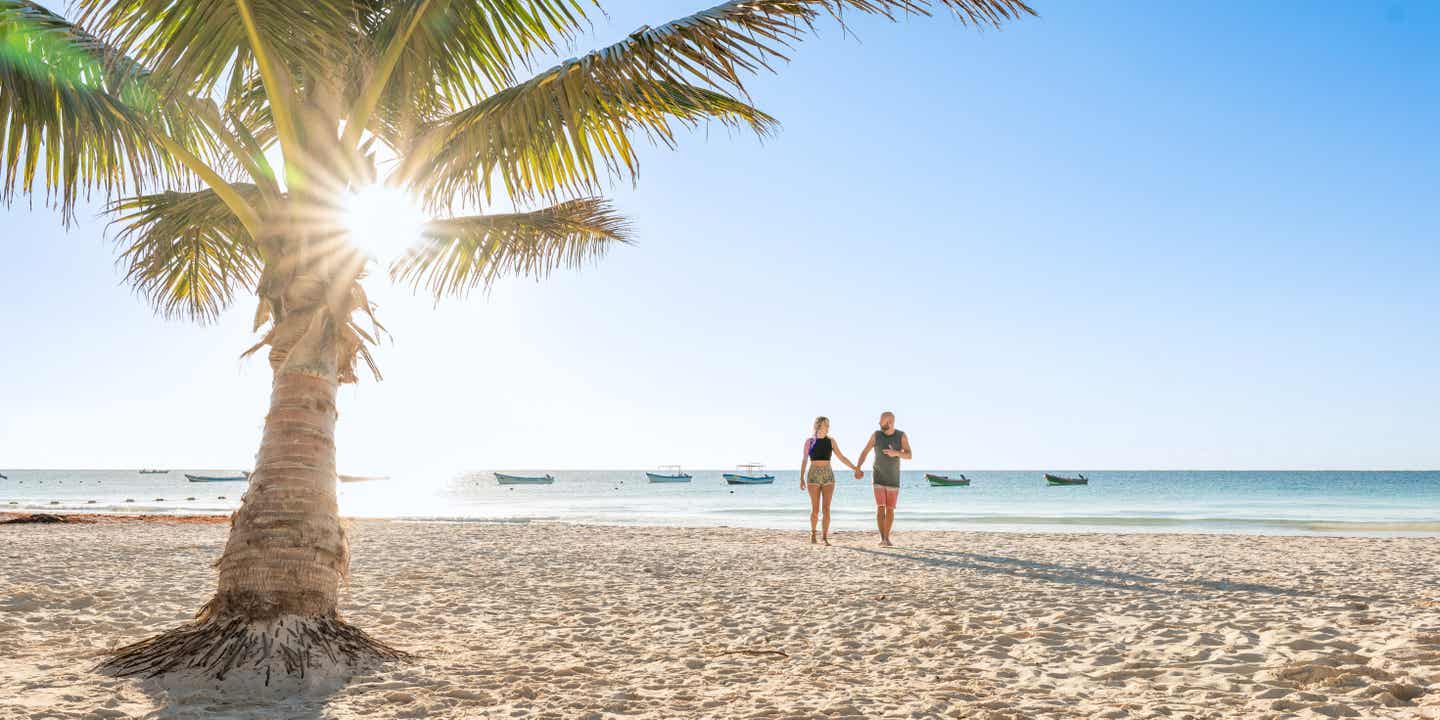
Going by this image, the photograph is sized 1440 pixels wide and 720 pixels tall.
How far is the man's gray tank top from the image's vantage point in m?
11.7

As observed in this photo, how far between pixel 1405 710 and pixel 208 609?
6050 millimetres

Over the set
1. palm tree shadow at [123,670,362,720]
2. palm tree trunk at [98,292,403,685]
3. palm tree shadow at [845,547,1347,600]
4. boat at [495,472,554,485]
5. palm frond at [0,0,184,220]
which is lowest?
boat at [495,472,554,485]

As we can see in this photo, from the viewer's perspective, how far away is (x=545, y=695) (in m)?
4.43

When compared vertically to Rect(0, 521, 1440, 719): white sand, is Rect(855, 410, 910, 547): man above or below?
above

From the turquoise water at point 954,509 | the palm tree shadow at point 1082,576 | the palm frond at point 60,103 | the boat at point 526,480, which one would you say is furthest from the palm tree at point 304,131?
the boat at point 526,480

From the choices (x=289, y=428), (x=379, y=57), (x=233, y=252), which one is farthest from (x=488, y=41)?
(x=233, y=252)

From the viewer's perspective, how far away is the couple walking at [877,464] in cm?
1169

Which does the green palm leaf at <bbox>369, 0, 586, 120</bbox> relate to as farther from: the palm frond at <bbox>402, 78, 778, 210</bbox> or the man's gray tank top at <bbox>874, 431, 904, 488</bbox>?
the man's gray tank top at <bbox>874, 431, 904, 488</bbox>

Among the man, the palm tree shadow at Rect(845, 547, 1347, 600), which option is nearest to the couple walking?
the man

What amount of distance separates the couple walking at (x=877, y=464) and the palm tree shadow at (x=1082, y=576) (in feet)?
2.89

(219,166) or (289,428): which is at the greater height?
(219,166)

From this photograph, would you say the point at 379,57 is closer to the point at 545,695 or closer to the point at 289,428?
the point at 289,428

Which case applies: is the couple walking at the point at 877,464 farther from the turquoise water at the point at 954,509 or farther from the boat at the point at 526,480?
the boat at the point at 526,480

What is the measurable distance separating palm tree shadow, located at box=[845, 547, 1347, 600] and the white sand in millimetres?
67
